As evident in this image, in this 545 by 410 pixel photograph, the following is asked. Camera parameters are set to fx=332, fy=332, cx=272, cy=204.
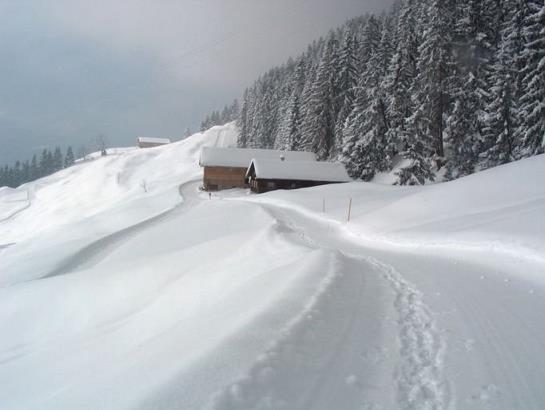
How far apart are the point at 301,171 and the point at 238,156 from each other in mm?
14321

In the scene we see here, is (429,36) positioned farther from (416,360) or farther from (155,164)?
(155,164)

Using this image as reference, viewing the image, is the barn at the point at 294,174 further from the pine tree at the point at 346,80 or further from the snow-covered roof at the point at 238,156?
the pine tree at the point at 346,80

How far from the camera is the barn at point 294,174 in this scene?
1668 inches

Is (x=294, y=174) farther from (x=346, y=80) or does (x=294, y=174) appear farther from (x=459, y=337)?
(x=459, y=337)

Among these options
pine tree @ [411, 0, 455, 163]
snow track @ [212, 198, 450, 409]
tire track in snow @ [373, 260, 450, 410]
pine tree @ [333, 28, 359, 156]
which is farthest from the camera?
pine tree @ [333, 28, 359, 156]

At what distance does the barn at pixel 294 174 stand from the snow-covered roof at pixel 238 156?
22.3 feet

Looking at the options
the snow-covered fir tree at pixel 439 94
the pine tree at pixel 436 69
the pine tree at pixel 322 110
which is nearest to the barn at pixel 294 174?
the snow-covered fir tree at pixel 439 94

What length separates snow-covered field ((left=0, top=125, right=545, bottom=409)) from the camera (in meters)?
3.51

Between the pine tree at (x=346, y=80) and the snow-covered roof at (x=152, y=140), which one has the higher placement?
the pine tree at (x=346, y=80)

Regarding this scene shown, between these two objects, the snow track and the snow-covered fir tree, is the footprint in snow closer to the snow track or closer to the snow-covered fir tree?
the snow track

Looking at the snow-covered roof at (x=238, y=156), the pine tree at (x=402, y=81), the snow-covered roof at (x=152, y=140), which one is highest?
the pine tree at (x=402, y=81)

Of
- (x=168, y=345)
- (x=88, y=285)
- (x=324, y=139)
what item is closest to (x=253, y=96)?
(x=324, y=139)

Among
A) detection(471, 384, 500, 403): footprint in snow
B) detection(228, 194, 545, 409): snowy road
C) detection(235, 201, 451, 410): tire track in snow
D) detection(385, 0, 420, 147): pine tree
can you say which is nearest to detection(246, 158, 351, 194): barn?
detection(385, 0, 420, 147): pine tree

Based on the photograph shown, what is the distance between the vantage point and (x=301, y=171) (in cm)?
4369
